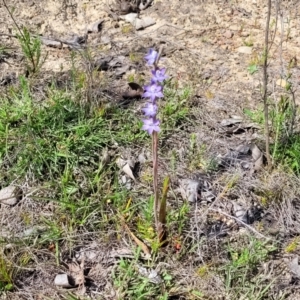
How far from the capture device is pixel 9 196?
2564 mm

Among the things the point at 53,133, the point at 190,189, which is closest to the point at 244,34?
the point at 190,189

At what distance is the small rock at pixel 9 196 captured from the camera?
2.56m

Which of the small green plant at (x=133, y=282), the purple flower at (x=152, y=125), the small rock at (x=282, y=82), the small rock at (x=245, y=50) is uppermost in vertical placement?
the purple flower at (x=152, y=125)

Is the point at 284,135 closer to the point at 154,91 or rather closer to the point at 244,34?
the point at 244,34

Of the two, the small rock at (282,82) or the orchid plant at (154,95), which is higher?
the orchid plant at (154,95)

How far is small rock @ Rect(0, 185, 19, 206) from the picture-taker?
256 cm

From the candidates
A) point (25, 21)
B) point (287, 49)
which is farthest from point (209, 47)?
point (25, 21)

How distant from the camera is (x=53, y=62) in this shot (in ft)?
10.7

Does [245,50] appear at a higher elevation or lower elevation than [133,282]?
A: higher

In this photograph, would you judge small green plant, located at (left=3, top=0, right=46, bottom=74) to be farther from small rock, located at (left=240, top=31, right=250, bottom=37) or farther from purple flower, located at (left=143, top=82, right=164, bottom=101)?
purple flower, located at (left=143, top=82, right=164, bottom=101)

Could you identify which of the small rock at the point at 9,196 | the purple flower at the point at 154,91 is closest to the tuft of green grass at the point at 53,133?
the small rock at the point at 9,196

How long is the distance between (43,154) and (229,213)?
908 mm

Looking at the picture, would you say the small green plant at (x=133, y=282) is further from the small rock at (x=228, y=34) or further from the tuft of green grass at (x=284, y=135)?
the small rock at (x=228, y=34)

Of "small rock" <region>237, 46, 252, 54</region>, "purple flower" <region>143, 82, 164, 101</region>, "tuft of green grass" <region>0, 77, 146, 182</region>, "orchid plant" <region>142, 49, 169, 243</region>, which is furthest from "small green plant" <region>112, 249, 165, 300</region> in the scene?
"small rock" <region>237, 46, 252, 54</region>
